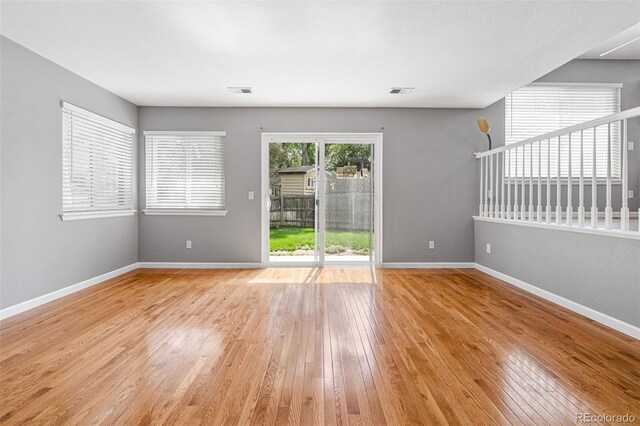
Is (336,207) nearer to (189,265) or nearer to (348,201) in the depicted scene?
(348,201)

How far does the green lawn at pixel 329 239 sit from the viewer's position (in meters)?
5.60

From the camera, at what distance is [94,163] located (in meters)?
4.41

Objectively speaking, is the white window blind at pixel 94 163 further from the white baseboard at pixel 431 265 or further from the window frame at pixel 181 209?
the white baseboard at pixel 431 265

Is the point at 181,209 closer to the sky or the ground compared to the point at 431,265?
closer to the sky

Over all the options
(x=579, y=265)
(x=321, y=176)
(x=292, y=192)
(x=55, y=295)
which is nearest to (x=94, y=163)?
(x=55, y=295)

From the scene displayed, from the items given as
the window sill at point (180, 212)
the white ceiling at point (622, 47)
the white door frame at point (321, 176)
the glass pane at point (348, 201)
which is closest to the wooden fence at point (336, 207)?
the glass pane at point (348, 201)

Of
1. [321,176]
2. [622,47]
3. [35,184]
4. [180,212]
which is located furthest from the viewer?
[321,176]

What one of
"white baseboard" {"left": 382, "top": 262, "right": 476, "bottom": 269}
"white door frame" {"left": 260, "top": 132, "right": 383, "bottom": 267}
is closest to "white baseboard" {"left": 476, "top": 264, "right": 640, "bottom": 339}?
"white baseboard" {"left": 382, "top": 262, "right": 476, "bottom": 269}

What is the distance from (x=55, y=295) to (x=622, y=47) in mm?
7896

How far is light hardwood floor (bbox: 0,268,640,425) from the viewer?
5.74ft

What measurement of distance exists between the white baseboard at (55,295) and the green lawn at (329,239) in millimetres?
2198

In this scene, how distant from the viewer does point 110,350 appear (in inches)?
96.6

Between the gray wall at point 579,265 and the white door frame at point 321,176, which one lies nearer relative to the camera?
the gray wall at point 579,265

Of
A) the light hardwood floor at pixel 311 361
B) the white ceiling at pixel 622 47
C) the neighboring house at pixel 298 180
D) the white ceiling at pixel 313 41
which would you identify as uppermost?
the white ceiling at pixel 622 47
